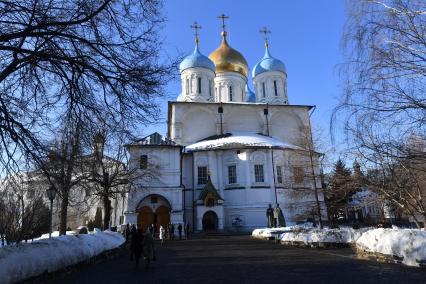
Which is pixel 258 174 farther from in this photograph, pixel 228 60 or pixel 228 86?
pixel 228 60

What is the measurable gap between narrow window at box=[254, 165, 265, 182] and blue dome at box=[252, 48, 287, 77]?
19.2 meters

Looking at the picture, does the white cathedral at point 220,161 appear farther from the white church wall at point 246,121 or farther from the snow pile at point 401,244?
the snow pile at point 401,244

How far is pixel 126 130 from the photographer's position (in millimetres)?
9219

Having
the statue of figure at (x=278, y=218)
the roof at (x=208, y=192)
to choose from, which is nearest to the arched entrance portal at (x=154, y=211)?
the roof at (x=208, y=192)

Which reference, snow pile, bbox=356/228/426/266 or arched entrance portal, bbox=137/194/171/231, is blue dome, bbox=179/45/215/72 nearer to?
arched entrance portal, bbox=137/194/171/231

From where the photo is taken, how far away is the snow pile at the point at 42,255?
7887mm

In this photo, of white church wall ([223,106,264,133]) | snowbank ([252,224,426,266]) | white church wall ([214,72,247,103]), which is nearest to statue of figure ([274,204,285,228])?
white church wall ([223,106,264,133])

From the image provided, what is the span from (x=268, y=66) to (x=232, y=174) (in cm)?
2082

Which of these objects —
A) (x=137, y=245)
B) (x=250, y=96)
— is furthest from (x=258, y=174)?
(x=137, y=245)

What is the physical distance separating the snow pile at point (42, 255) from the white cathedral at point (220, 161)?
17.0m

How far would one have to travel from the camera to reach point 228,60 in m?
54.6

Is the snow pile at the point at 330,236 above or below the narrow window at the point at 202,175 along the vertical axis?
below

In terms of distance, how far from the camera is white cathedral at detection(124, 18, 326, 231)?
3691 cm

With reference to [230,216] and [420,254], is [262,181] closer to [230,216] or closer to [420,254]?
[230,216]
